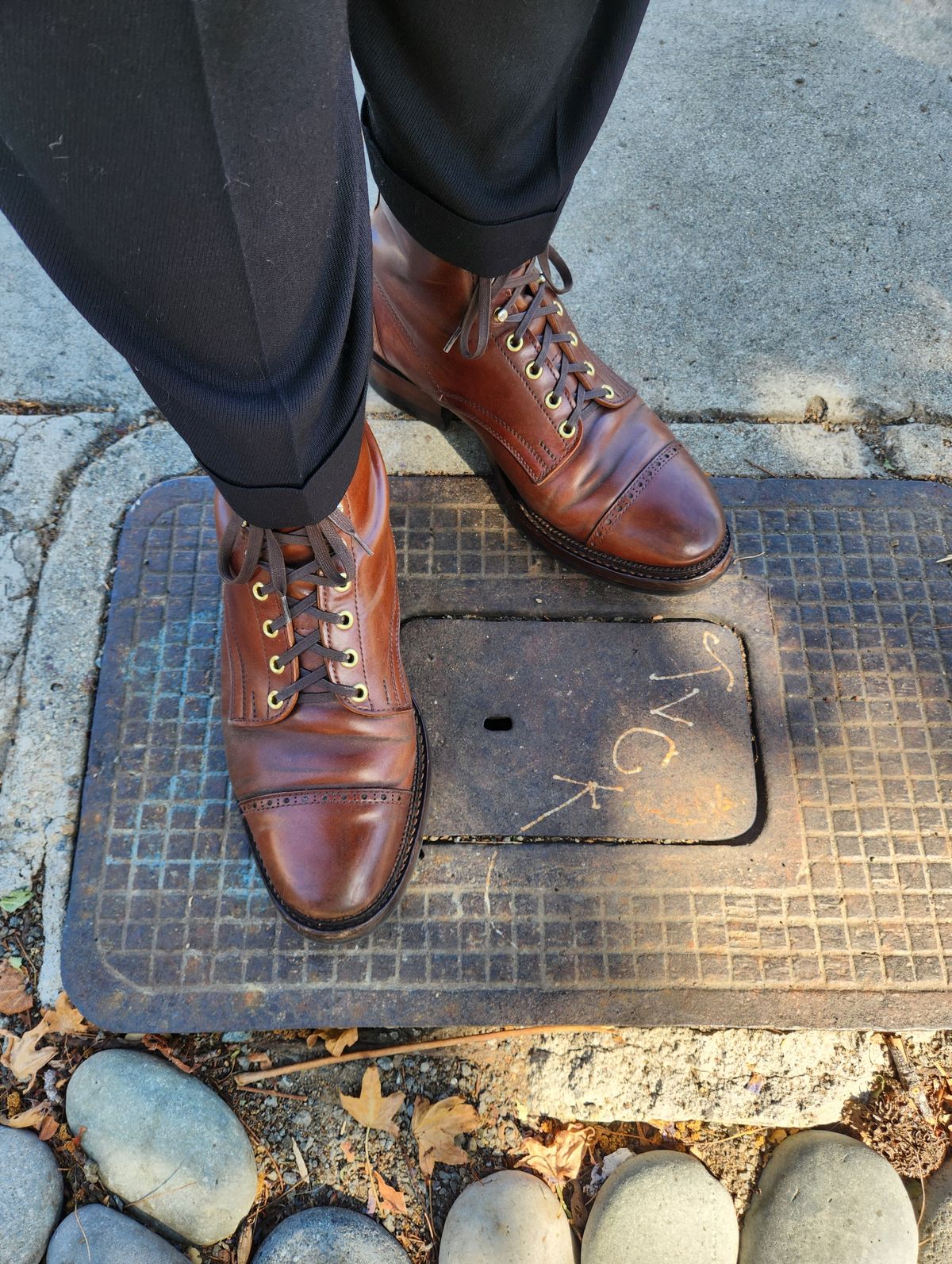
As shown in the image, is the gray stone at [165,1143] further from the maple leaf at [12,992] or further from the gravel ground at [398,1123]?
the maple leaf at [12,992]

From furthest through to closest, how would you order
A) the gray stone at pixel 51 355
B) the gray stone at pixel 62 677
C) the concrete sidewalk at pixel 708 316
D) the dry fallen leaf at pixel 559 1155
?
1. the gray stone at pixel 51 355
2. the concrete sidewalk at pixel 708 316
3. the gray stone at pixel 62 677
4. the dry fallen leaf at pixel 559 1155

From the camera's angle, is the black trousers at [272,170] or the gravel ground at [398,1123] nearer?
the black trousers at [272,170]

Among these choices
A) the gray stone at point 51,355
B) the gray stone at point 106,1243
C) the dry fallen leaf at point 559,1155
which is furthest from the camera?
the gray stone at point 51,355

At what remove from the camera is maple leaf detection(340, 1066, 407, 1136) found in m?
1.35

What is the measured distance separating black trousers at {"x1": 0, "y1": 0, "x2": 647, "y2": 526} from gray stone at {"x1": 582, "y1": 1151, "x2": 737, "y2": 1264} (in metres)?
1.05

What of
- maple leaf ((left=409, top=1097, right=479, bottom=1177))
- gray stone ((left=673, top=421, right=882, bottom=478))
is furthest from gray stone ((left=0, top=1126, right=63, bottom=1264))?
gray stone ((left=673, top=421, right=882, bottom=478))

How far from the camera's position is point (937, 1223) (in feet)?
4.33

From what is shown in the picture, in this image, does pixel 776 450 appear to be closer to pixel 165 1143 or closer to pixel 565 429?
pixel 565 429

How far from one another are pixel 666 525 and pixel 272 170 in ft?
2.99

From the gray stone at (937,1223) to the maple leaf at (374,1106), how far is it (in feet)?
2.57

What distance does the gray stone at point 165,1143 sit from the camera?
1268 millimetres

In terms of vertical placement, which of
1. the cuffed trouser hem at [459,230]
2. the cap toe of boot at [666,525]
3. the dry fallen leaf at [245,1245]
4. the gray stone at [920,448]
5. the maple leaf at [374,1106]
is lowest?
the dry fallen leaf at [245,1245]

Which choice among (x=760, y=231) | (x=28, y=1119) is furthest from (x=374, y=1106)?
(x=760, y=231)

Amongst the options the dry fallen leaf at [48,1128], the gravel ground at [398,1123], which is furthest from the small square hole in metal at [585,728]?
the dry fallen leaf at [48,1128]
